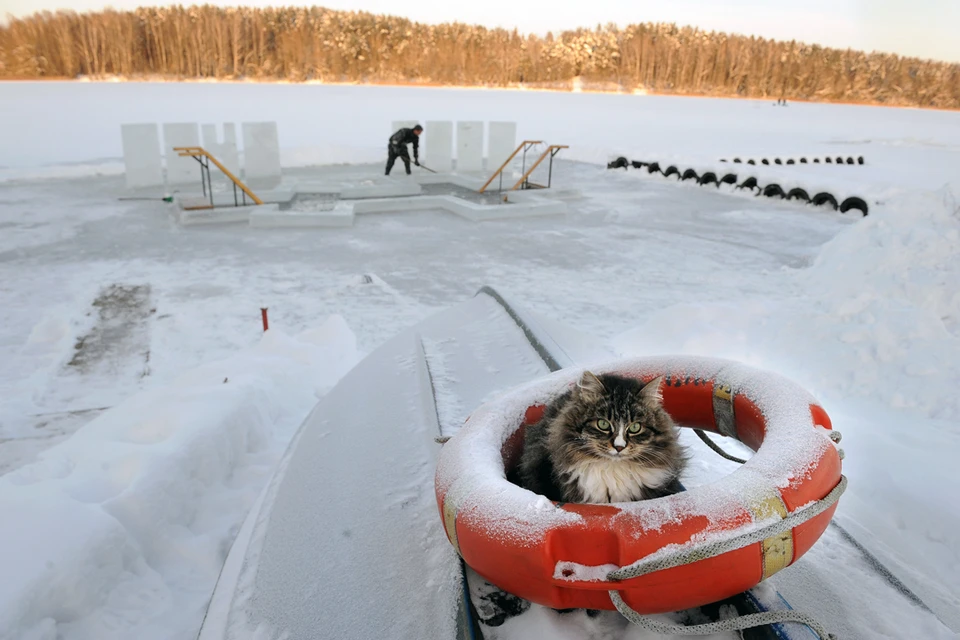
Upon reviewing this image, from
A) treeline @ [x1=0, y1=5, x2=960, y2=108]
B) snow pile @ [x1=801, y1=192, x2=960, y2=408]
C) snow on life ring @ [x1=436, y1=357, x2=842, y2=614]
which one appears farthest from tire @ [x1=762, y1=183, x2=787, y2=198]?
treeline @ [x1=0, y1=5, x2=960, y2=108]

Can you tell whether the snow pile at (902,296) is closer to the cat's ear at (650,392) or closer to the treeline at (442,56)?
the cat's ear at (650,392)

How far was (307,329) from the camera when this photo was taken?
14.6 ft

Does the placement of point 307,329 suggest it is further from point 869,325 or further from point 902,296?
point 902,296

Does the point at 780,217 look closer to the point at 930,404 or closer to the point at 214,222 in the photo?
the point at 930,404

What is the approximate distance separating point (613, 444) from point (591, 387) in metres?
0.14

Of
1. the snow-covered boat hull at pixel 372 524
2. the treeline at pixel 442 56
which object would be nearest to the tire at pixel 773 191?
the snow-covered boat hull at pixel 372 524

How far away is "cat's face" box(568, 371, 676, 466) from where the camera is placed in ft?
4.36

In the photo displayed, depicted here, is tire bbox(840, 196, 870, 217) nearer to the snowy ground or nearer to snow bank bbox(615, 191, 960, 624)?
the snowy ground

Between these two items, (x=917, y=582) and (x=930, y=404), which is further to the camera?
(x=930, y=404)

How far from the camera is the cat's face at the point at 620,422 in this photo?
133 centimetres

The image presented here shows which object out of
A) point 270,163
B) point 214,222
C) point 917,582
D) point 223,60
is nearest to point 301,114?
point 270,163

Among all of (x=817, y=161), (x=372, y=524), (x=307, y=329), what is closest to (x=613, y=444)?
(x=372, y=524)

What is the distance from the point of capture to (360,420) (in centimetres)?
261

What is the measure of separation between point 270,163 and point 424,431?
9.99 meters
